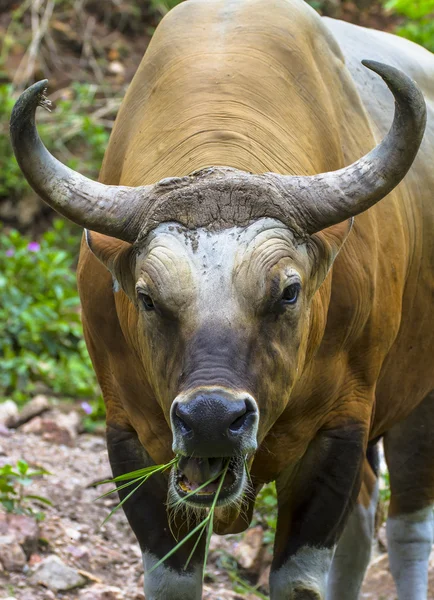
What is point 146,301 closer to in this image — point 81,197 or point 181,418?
point 81,197

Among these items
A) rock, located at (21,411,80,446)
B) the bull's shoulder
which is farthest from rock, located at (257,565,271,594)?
the bull's shoulder

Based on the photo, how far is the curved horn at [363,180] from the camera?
393 centimetres

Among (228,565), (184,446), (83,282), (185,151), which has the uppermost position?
(185,151)

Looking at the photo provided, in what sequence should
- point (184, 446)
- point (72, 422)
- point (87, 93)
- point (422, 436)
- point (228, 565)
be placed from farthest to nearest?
1. point (87, 93)
2. point (72, 422)
3. point (228, 565)
4. point (422, 436)
5. point (184, 446)

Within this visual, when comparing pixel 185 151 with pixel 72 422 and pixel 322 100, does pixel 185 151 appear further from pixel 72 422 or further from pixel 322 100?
pixel 72 422

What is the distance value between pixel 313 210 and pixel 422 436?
93.5 inches

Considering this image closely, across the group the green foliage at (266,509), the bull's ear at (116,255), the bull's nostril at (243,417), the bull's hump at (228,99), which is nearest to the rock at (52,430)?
the green foliage at (266,509)

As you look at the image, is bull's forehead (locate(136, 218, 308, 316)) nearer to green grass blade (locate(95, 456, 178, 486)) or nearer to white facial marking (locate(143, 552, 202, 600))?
green grass blade (locate(95, 456, 178, 486))

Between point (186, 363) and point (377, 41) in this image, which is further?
point (377, 41)

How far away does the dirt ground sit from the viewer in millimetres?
5918

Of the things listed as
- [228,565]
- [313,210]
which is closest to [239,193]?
[313,210]

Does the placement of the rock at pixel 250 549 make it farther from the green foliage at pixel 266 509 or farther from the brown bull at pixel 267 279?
the brown bull at pixel 267 279

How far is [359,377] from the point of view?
493cm

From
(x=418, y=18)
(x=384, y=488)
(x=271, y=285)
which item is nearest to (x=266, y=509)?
(x=384, y=488)
